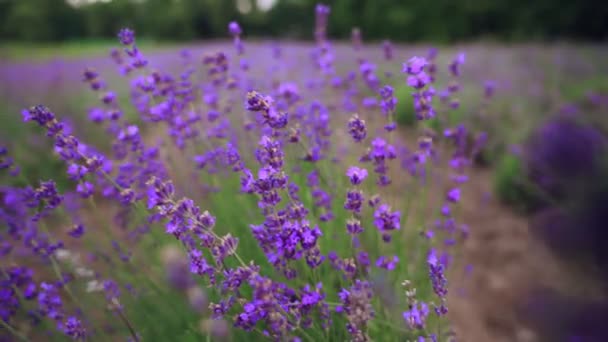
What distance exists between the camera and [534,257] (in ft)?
10.1

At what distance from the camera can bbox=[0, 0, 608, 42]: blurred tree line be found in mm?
14180

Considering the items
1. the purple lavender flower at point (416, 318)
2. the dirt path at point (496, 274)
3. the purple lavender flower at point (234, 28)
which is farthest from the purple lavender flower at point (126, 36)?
the dirt path at point (496, 274)

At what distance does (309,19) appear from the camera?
21531 millimetres

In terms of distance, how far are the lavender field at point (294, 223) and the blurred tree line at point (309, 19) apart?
3.53 meters

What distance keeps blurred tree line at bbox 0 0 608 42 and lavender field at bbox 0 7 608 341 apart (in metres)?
3.53

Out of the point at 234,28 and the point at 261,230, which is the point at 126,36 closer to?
the point at 234,28

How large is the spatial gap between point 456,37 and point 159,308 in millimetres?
17257

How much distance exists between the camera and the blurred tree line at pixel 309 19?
14180mm

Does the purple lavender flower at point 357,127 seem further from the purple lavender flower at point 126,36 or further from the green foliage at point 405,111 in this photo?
the green foliage at point 405,111

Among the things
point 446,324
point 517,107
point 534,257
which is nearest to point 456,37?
point 517,107

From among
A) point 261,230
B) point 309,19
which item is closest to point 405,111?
point 261,230

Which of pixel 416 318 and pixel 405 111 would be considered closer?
pixel 416 318

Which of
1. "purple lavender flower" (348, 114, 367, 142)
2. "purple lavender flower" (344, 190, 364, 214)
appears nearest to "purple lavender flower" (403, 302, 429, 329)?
"purple lavender flower" (344, 190, 364, 214)

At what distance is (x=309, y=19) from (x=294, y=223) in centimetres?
2196
